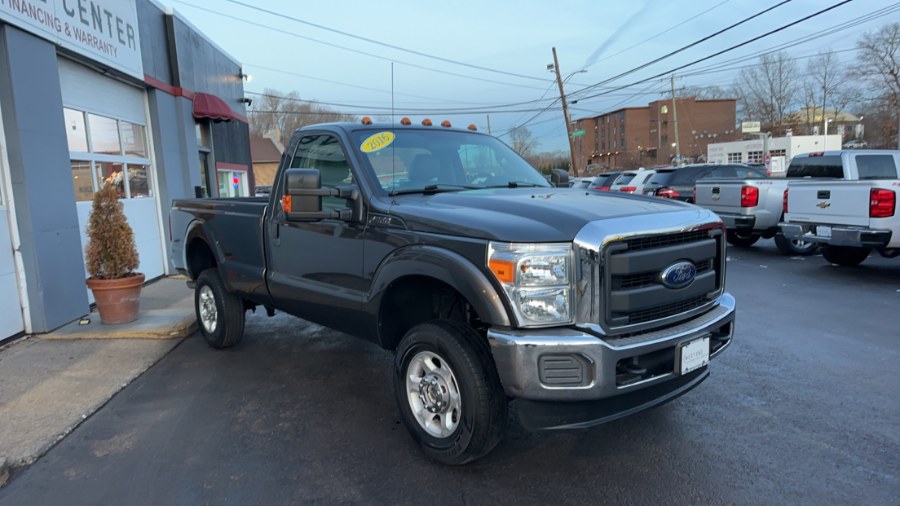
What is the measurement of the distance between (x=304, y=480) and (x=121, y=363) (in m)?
3.21

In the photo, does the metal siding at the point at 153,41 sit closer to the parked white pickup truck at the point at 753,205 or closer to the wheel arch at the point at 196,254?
the wheel arch at the point at 196,254

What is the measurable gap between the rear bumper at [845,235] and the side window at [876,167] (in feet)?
3.06

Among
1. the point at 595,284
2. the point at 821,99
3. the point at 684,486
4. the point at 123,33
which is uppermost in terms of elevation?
the point at 821,99

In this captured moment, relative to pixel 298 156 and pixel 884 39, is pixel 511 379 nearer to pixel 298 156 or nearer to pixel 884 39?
pixel 298 156

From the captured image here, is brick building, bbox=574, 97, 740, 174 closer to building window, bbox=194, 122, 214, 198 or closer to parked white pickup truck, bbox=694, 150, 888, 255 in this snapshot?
parked white pickup truck, bbox=694, 150, 888, 255

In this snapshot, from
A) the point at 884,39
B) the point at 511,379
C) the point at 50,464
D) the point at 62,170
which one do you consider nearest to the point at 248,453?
the point at 50,464

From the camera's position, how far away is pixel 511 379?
283cm

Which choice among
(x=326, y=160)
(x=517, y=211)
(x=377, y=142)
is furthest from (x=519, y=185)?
(x=326, y=160)

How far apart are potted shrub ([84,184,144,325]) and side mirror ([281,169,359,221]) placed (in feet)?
12.0

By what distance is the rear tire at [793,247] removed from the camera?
1114 centimetres

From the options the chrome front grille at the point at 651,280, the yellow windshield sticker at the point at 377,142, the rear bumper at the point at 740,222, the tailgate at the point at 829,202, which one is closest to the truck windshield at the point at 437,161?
the yellow windshield sticker at the point at 377,142

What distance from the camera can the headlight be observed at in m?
2.84

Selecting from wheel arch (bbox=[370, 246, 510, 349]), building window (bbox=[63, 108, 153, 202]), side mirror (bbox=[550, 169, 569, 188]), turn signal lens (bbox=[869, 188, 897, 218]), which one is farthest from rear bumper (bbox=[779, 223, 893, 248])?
building window (bbox=[63, 108, 153, 202])

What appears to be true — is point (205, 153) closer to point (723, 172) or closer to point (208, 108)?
point (208, 108)
